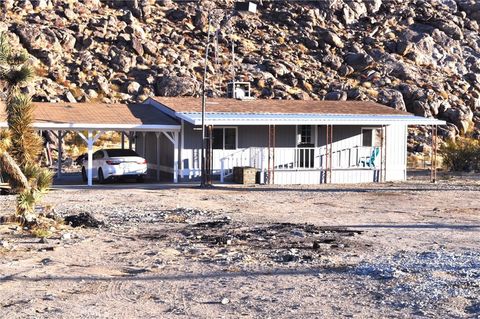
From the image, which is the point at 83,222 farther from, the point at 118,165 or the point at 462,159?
the point at 462,159

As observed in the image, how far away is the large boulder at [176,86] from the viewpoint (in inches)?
2191

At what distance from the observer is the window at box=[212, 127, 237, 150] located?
91.8 ft

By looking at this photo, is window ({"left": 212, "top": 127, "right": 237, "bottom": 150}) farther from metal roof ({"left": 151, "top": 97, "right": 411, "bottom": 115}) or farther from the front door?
the front door

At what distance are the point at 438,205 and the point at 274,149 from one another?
9073 mm

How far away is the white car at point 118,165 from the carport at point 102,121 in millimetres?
888

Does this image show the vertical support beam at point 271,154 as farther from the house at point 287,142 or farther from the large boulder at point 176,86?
the large boulder at point 176,86

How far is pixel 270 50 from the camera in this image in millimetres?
69688

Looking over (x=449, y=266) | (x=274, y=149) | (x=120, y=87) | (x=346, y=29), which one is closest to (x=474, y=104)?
(x=346, y=29)

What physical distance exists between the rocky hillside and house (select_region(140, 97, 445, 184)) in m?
22.6

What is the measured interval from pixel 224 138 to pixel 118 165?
4221 mm

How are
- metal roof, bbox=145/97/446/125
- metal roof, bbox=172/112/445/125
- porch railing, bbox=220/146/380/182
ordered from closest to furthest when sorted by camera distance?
1. metal roof, bbox=172/112/445/125
2. metal roof, bbox=145/97/446/125
3. porch railing, bbox=220/146/380/182

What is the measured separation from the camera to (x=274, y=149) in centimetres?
2783

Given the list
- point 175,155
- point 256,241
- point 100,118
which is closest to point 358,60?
point 175,155

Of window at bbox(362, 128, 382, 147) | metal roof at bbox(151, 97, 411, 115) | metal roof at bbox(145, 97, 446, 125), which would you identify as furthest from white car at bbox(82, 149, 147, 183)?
window at bbox(362, 128, 382, 147)
